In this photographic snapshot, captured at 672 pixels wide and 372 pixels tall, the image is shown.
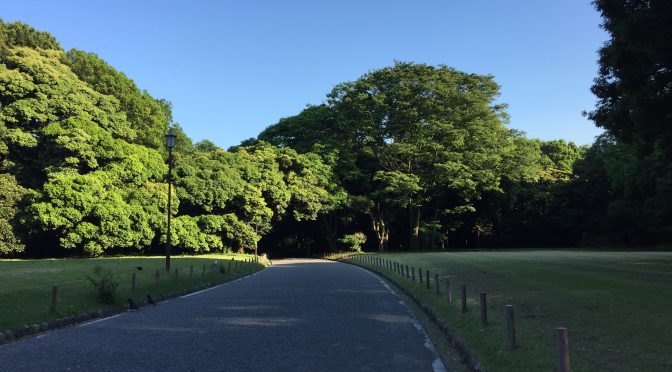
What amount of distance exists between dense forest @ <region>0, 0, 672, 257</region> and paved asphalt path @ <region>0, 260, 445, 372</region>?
45.4ft

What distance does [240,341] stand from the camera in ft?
26.3

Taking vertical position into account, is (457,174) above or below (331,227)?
above

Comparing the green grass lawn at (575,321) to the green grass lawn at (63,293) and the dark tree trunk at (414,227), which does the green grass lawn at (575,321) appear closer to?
the green grass lawn at (63,293)

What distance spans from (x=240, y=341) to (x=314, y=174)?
45453 millimetres

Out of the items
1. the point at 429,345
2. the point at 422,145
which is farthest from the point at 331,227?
the point at 429,345

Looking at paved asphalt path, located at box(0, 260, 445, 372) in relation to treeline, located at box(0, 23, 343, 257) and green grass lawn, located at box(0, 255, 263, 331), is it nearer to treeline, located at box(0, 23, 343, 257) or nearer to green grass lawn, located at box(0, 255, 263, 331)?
green grass lawn, located at box(0, 255, 263, 331)

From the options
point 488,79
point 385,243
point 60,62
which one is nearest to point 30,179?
point 60,62

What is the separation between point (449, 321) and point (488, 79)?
4787cm

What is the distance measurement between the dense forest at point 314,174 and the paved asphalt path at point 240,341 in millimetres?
13850

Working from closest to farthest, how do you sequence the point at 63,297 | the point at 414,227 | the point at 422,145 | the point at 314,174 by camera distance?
the point at 63,297 → the point at 422,145 → the point at 314,174 → the point at 414,227

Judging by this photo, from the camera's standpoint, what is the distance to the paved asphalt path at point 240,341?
21.4 ft

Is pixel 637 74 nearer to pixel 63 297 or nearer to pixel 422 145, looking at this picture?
pixel 63 297

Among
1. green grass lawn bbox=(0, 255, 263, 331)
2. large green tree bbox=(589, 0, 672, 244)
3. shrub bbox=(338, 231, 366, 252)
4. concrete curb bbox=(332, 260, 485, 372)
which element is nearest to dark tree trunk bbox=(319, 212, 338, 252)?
shrub bbox=(338, 231, 366, 252)

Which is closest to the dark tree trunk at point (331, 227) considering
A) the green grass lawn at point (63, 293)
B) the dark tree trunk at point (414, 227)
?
the dark tree trunk at point (414, 227)
